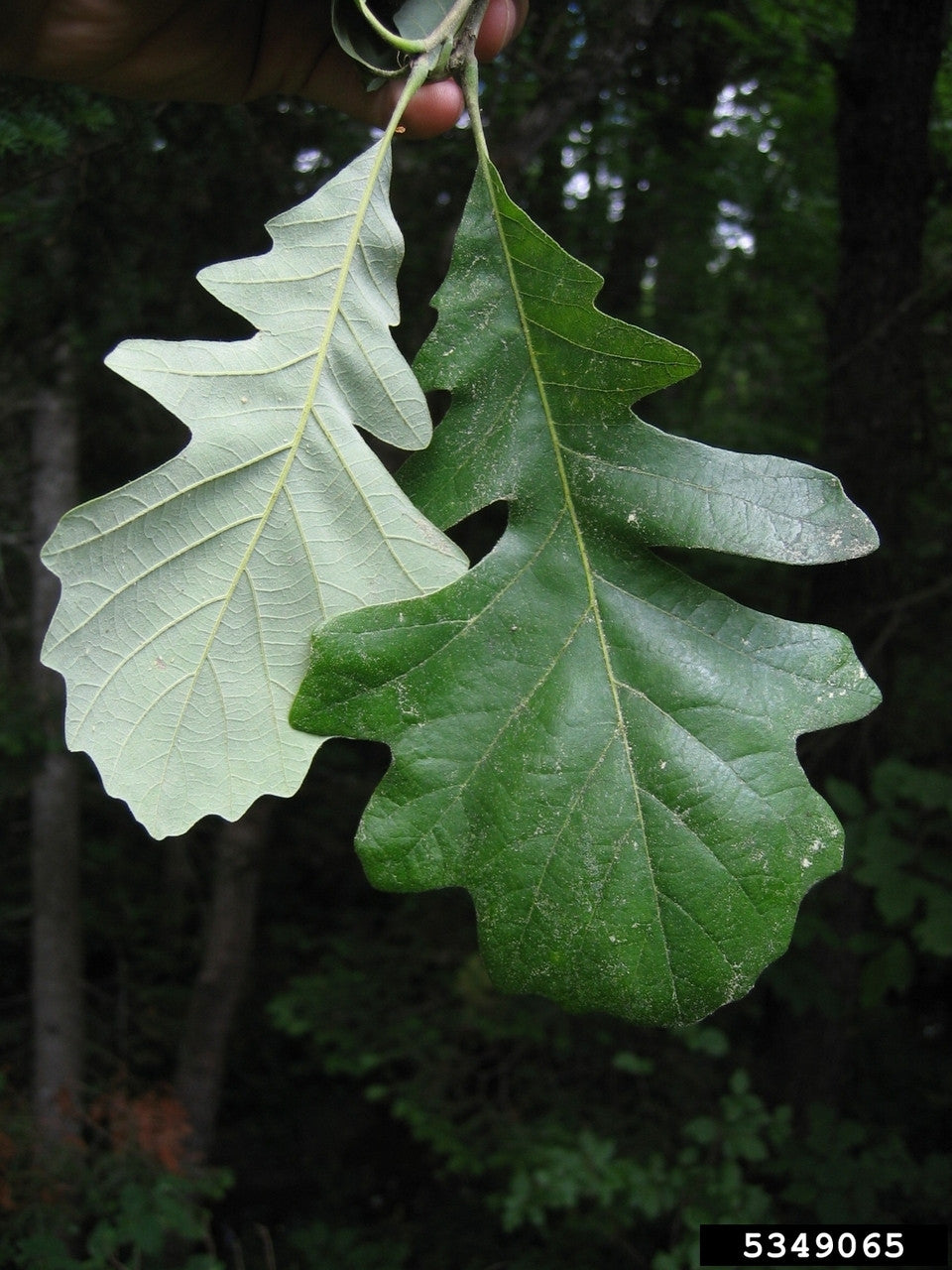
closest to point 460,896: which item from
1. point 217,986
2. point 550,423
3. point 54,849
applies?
point 217,986

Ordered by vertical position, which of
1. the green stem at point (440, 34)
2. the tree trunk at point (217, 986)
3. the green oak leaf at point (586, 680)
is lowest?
the tree trunk at point (217, 986)

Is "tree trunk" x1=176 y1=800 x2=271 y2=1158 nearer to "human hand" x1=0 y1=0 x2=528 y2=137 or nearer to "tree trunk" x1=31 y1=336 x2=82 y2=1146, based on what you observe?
"tree trunk" x1=31 y1=336 x2=82 y2=1146

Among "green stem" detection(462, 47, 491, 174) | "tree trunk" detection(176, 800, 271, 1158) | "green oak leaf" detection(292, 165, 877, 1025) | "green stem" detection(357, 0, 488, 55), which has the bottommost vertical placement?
"tree trunk" detection(176, 800, 271, 1158)

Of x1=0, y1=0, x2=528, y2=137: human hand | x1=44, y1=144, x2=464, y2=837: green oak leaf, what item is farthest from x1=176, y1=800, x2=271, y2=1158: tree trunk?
x1=44, y1=144, x2=464, y2=837: green oak leaf


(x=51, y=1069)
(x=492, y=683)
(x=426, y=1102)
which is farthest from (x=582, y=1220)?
(x=492, y=683)

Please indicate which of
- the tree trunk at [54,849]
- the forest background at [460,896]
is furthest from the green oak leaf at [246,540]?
the tree trunk at [54,849]

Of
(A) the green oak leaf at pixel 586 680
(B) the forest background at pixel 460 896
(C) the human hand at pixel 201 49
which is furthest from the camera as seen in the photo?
(B) the forest background at pixel 460 896

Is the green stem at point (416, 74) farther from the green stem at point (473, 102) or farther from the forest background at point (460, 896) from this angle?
the forest background at point (460, 896)
